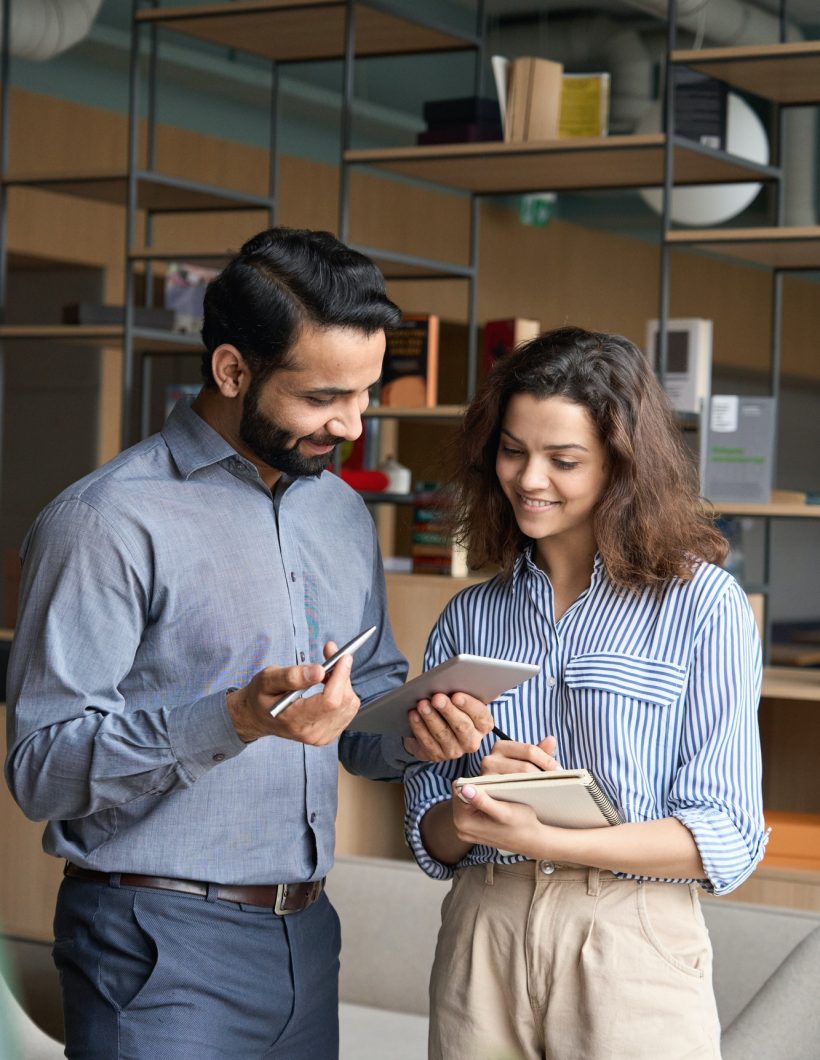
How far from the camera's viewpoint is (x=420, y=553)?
398 cm

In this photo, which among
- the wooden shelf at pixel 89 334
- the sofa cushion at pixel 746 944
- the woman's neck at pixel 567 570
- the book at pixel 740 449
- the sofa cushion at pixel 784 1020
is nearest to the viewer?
the woman's neck at pixel 567 570

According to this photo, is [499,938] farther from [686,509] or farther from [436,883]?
[436,883]

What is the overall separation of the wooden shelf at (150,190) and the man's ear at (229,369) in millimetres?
3002

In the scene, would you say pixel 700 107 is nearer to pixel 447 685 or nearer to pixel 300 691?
pixel 447 685

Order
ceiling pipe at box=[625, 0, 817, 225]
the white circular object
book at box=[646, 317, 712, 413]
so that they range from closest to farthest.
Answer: book at box=[646, 317, 712, 413], the white circular object, ceiling pipe at box=[625, 0, 817, 225]

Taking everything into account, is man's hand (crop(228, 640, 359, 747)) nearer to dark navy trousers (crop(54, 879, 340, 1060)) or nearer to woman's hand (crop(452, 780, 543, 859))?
woman's hand (crop(452, 780, 543, 859))

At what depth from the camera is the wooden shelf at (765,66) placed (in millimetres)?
3635

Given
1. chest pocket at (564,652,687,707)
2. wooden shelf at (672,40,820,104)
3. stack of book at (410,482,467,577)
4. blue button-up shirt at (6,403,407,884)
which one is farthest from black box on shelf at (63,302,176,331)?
chest pocket at (564,652,687,707)

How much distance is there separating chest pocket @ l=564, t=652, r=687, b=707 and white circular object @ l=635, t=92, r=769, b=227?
398cm

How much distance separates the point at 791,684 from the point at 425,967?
Result: 4.34ft

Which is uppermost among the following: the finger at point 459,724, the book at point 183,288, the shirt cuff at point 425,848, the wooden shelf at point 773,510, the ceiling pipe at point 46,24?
the ceiling pipe at point 46,24

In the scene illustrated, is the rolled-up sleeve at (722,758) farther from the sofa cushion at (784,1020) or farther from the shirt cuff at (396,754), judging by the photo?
the sofa cushion at (784,1020)

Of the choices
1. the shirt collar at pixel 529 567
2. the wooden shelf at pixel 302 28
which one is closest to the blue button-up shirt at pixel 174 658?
the shirt collar at pixel 529 567

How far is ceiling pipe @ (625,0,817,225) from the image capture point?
554 cm
